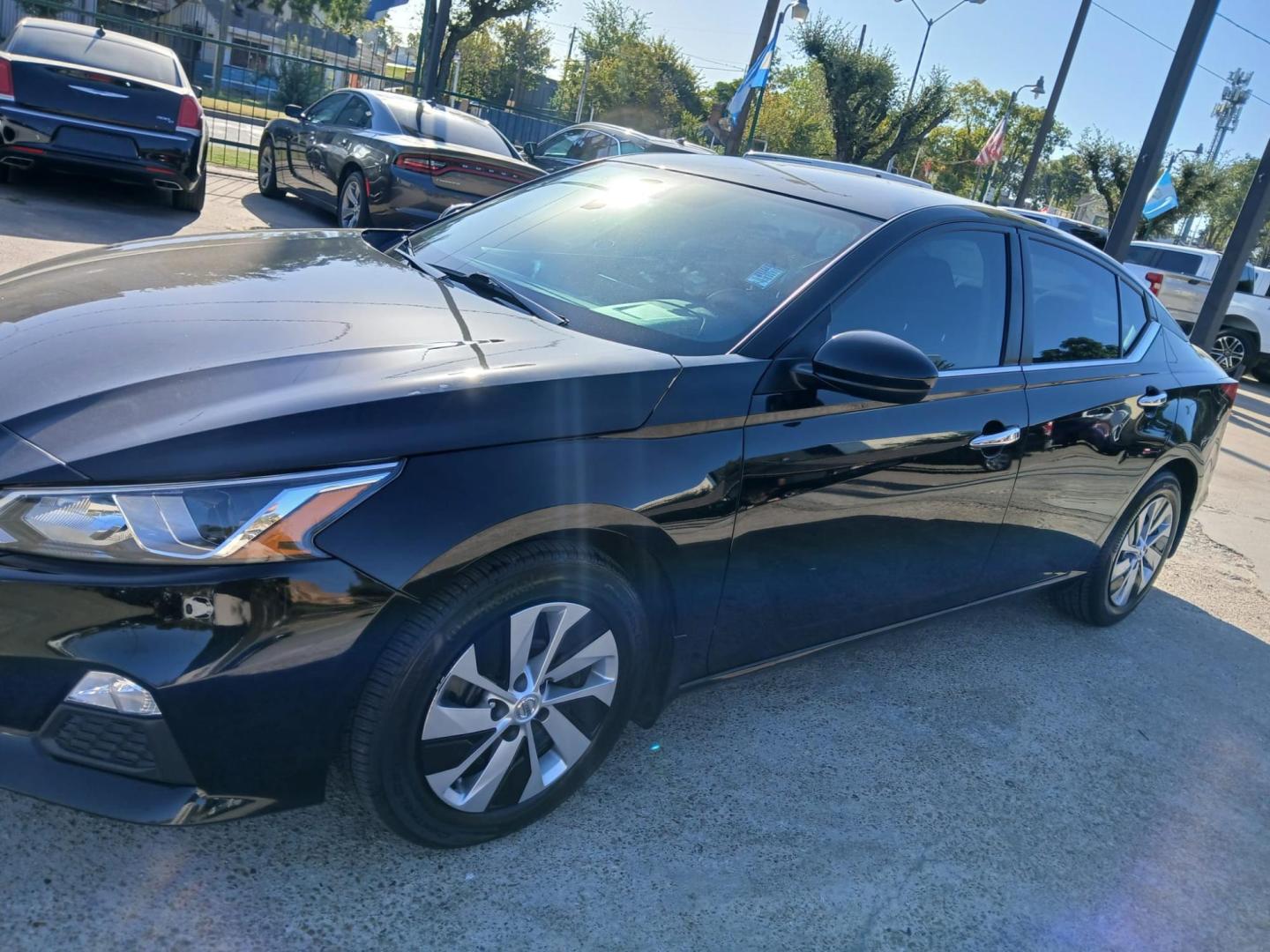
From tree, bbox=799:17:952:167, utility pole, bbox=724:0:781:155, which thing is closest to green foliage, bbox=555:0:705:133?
tree, bbox=799:17:952:167

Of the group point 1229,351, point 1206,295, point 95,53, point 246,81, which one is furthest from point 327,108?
point 1229,351

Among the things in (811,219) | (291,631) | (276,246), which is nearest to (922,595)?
(811,219)

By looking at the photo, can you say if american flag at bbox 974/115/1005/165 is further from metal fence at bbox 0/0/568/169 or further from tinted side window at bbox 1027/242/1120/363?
tinted side window at bbox 1027/242/1120/363

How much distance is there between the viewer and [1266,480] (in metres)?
8.48

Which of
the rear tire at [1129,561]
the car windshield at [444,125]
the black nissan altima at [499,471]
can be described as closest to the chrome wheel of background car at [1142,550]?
the rear tire at [1129,561]

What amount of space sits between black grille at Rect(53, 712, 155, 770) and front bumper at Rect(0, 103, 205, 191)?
7.37m

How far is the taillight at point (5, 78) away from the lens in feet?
24.5

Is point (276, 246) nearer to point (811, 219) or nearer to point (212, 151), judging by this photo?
point (811, 219)

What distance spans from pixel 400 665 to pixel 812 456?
1.22 meters

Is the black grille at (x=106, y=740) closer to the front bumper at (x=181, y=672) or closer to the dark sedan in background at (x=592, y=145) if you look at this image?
the front bumper at (x=181, y=672)

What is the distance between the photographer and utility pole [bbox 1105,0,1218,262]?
1030cm

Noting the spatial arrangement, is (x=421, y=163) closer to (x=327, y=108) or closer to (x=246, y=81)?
(x=327, y=108)

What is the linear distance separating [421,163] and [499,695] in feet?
24.0

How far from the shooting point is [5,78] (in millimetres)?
Answer: 7461
